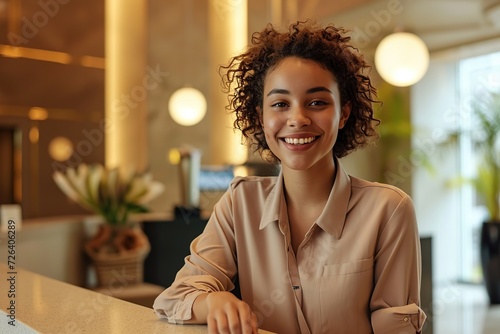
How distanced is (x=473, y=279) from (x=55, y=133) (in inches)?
209

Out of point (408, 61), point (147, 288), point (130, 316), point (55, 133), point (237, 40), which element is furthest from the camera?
point (237, 40)

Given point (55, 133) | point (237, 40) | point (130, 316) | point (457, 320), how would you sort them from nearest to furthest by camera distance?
point (130, 316) < point (457, 320) < point (55, 133) < point (237, 40)

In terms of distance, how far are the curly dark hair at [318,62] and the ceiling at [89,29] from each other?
4.85 metres

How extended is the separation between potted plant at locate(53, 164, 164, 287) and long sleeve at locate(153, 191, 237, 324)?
217cm

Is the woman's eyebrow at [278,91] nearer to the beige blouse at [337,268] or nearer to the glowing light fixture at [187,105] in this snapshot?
the beige blouse at [337,268]

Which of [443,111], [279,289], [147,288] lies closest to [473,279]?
[443,111]

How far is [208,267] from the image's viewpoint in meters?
1.48

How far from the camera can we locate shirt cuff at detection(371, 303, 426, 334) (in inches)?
53.9

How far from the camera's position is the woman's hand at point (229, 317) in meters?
1.13

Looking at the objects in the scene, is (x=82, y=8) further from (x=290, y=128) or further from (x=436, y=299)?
(x=290, y=128)

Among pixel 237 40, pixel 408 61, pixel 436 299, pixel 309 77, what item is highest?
pixel 237 40

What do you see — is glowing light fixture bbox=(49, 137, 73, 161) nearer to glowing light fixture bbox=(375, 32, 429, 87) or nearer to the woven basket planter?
the woven basket planter

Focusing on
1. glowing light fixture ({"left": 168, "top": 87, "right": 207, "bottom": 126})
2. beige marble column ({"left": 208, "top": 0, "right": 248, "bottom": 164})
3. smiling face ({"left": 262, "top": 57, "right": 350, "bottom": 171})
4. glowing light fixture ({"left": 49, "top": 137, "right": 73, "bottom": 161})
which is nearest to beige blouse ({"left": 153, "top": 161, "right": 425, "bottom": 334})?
smiling face ({"left": 262, "top": 57, "right": 350, "bottom": 171})

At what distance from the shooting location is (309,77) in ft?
4.68
